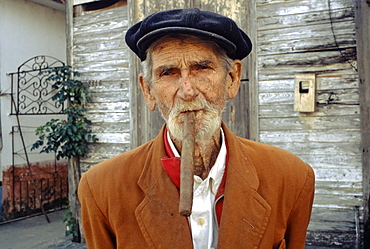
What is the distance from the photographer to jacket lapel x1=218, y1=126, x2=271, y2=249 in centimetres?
162

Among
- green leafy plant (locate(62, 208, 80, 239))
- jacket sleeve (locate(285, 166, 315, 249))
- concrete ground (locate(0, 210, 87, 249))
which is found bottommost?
concrete ground (locate(0, 210, 87, 249))

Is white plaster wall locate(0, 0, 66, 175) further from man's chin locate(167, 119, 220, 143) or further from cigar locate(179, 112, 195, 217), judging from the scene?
cigar locate(179, 112, 195, 217)

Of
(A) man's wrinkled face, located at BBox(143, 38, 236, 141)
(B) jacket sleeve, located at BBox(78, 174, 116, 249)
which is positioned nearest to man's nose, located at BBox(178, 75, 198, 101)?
(A) man's wrinkled face, located at BBox(143, 38, 236, 141)

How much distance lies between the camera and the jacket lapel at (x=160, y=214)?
161 cm

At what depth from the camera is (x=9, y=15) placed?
7816mm

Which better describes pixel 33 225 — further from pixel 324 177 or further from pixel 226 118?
pixel 324 177

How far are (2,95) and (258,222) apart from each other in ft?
24.1

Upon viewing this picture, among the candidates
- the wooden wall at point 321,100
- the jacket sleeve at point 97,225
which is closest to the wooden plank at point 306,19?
the wooden wall at point 321,100

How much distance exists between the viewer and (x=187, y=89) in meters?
1.74

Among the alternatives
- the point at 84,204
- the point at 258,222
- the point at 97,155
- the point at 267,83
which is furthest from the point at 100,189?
the point at 97,155

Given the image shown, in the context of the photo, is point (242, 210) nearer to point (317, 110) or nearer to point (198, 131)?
point (198, 131)

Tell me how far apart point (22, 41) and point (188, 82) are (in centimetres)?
748

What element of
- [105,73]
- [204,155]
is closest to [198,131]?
[204,155]

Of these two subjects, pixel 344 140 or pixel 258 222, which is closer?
pixel 258 222
